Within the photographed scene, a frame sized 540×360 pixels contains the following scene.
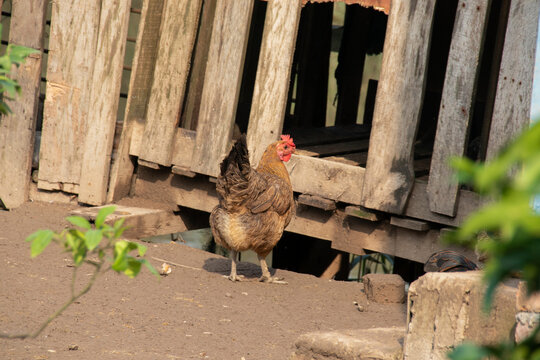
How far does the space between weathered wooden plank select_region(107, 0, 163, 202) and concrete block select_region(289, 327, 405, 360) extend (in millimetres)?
4178

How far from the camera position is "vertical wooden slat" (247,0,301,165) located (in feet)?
21.5

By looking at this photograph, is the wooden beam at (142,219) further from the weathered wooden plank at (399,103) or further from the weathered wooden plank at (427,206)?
the weathered wooden plank at (427,206)

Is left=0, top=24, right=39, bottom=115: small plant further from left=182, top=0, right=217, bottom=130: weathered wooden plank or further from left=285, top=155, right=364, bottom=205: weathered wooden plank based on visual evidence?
left=182, top=0, right=217, bottom=130: weathered wooden plank

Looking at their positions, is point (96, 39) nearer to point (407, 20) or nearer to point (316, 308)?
point (407, 20)

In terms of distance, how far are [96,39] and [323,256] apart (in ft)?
15.0

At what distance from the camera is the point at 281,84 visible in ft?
21.7

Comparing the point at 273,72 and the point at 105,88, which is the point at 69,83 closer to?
the point at 105,88

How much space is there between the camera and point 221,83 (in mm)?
6945

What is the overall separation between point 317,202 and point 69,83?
120 inches

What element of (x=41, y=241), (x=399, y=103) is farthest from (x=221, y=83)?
(x=41, y=241)

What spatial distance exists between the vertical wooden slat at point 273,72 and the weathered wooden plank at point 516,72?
2030 mm

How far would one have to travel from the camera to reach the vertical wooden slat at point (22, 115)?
7375 millimetres

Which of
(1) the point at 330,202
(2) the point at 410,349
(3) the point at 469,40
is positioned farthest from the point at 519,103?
→ (2) the point at 410,349

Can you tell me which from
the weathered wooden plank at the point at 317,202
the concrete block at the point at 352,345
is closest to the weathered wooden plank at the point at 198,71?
the weathered wooden plank at the point at 317,202
